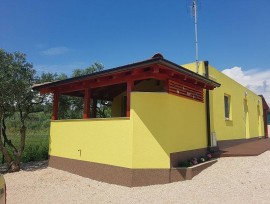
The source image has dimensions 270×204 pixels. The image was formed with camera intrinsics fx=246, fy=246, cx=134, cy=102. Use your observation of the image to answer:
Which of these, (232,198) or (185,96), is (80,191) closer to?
(232,198)

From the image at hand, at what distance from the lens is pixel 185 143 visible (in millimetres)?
8664

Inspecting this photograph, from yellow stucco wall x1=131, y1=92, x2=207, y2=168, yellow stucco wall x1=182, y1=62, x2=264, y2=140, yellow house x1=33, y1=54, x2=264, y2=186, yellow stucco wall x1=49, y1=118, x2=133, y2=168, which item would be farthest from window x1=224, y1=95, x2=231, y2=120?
yellow stucco wall x1=49, y1=118, x2=133, y2=168

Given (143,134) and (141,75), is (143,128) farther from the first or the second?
(141,75)

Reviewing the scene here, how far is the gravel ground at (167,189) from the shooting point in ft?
20.5

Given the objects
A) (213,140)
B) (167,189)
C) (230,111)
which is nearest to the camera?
(167,189)

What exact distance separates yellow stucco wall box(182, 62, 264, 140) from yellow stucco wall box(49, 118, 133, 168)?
5.02 metres

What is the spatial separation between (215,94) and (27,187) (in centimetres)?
880

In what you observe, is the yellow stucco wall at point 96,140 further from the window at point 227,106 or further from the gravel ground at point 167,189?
the window at point 227,106

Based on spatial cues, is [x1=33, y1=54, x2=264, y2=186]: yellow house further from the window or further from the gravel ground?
the window

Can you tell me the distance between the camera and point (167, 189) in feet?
22.8

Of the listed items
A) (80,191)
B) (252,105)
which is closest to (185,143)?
(80,191)

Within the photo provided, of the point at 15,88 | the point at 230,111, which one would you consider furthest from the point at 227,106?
the point at 15,88

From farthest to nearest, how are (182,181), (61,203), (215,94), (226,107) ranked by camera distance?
(226,107) < (215,94) < (182,181) < (61,203)

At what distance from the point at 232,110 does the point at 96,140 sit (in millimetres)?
8696
